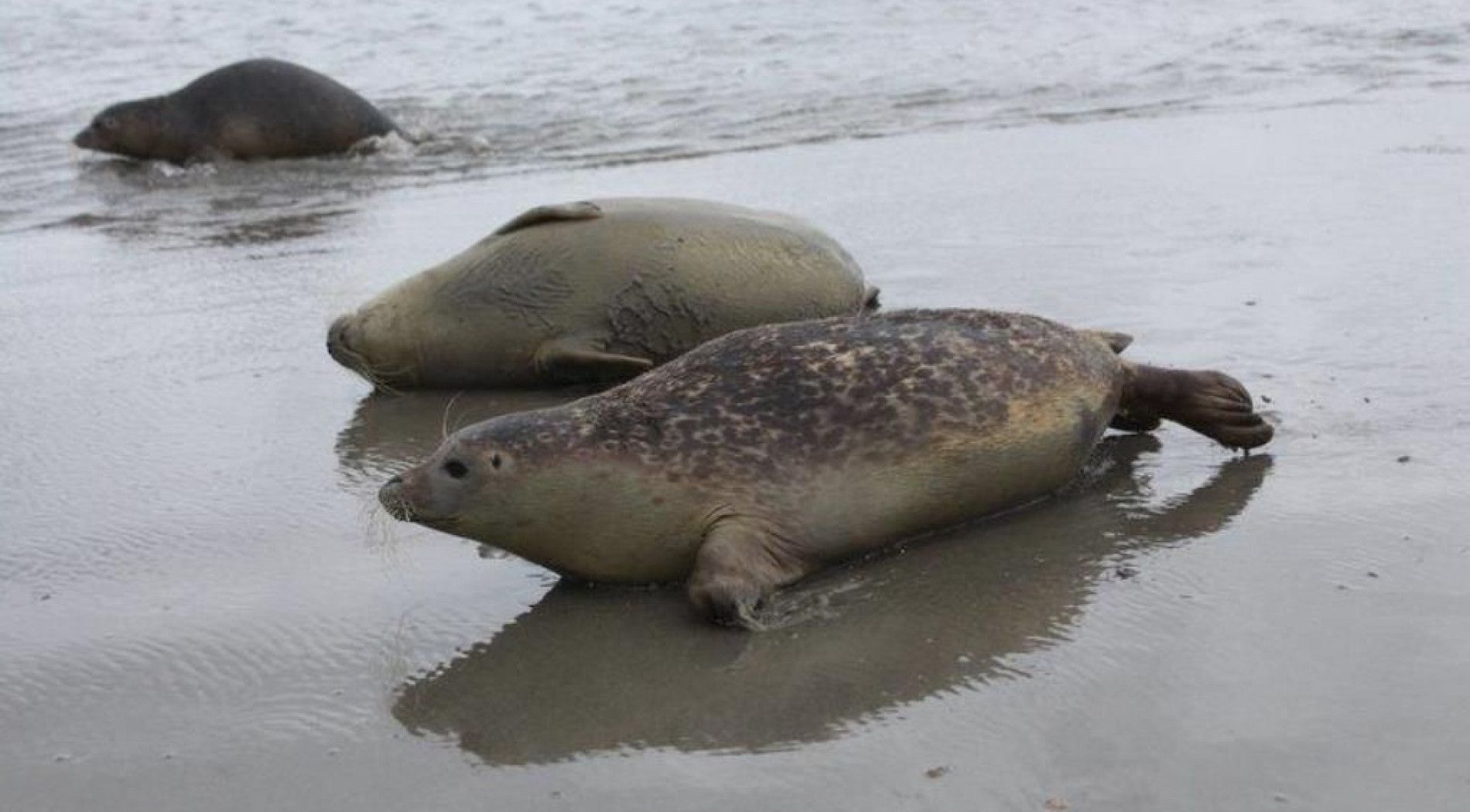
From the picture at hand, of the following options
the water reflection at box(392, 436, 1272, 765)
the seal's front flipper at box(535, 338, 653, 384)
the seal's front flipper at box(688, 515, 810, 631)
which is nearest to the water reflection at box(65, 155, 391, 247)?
the seal's front flipper at box(535, 338, 653, 384)

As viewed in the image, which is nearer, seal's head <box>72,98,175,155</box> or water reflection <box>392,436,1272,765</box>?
water reflection <box>392,436,1272,765</box>

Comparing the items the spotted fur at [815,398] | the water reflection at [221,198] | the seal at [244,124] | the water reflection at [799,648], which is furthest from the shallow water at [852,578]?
the seal at [244,124]

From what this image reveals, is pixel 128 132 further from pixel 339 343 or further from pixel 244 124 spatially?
pixel 339 343

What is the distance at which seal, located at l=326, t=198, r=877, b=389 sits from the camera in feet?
20.1

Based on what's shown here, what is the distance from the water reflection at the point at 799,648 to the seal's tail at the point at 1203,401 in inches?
10.5

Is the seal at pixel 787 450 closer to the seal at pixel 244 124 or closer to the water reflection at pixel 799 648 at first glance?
the water reflection at pixel 799 648

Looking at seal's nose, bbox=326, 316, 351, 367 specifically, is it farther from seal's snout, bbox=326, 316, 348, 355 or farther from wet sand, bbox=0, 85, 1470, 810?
wet sand, bbox=0, 85, 1470, 810

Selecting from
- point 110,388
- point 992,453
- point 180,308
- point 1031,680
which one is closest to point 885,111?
point 180,308

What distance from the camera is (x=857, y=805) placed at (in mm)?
3068

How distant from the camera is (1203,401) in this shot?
4.85 metres

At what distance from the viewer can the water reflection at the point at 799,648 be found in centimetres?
347

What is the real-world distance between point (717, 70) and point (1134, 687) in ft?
39.2

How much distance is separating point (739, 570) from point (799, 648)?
0.31m

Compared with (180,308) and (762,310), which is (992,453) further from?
(180,308)
